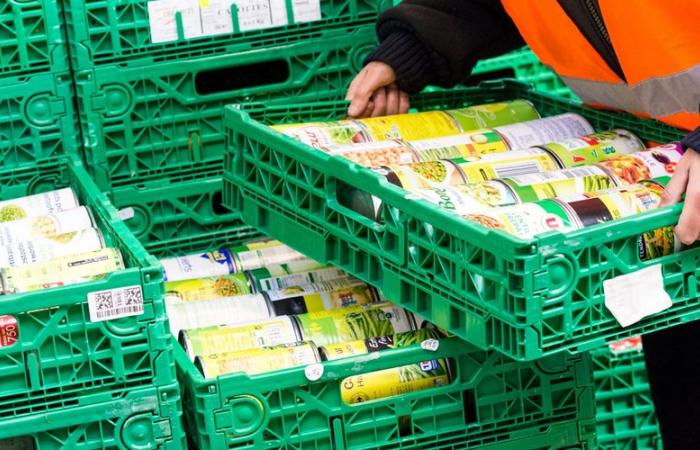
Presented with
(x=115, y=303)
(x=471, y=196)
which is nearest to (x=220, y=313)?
(x=115, y=303)

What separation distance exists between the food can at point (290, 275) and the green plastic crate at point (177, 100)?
0.57 m

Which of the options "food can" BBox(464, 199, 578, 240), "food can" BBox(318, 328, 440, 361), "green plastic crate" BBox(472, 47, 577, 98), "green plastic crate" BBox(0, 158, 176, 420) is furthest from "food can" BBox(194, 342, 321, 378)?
"green plastic crate" BBox(472, 47, 577, 98)

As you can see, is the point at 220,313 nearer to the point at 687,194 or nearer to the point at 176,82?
the point at 176,82

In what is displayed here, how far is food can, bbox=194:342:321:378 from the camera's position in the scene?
275cm

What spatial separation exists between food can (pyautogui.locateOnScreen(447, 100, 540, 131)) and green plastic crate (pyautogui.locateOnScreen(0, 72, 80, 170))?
1066mm

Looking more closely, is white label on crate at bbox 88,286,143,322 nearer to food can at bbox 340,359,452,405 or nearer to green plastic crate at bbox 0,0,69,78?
food can at bbox 340,359,452,405

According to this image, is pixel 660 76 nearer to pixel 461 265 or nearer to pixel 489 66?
pixel 461 265

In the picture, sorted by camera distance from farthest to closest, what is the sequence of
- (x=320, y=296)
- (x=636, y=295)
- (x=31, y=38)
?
1. (x=31, y=38)
2. (x=320, y=296)
3. (x=636, y=295)

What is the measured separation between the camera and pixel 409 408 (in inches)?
110

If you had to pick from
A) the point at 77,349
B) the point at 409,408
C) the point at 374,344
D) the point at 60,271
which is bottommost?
the point at 409,408

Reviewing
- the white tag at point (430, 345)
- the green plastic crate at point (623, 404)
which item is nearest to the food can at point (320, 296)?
the white tag at point (430, 345)

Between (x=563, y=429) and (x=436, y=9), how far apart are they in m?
1.22

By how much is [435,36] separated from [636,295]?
1221 millimetres

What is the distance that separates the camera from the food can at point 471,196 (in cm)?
269
